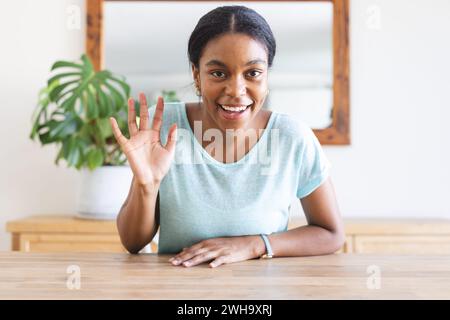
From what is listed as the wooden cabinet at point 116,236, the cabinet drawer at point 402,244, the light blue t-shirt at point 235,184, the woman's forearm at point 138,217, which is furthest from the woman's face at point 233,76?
the cabinet drawer at point 402,244

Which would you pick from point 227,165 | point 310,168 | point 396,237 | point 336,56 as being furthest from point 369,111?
point 227,165

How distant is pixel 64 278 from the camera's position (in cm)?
87

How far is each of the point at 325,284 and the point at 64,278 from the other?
42cm

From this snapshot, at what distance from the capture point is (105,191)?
2.25 meters

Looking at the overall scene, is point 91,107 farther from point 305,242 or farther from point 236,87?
point 305,242

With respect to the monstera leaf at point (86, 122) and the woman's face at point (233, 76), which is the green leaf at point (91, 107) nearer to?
the monstera leaf at point (86, 122)

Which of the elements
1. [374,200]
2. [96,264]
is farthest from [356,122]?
[96,264]

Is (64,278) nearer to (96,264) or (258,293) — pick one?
(96,264)

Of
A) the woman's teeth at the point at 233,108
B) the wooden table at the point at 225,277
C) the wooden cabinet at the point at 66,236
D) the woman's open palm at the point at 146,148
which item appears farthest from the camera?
the wooden cabinet at the point at 66,236

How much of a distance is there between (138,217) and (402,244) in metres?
1.44

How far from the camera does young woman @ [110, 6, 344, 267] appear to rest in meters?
1.17

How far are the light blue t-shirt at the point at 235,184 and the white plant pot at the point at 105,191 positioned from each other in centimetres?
96

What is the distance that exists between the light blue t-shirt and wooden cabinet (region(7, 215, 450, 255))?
0.91 metres

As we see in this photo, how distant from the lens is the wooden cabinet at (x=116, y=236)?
2.20m
